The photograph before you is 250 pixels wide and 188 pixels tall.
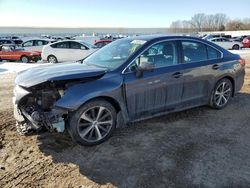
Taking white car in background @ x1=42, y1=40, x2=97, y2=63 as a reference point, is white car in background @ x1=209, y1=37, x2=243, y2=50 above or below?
above

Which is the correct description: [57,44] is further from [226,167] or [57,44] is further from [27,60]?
[226,167]

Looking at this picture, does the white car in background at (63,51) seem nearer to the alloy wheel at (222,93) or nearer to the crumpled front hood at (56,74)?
the alloy wheel at (222,93)

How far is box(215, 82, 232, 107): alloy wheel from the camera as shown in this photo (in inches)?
247

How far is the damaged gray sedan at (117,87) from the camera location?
4.30 metres

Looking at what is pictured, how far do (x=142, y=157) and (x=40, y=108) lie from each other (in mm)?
1655

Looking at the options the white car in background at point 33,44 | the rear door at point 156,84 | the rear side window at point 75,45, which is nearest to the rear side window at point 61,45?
the rear side window at point 75,45

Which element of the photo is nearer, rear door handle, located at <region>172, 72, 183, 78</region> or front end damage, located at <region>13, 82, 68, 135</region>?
front end damage, located at <region>13, 82, 68, 135</region>

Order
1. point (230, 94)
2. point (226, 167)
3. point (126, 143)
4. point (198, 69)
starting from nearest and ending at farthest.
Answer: point (226, 167) < point (126, 143) < point (198, 69) < point (230, 94)

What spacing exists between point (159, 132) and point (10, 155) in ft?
7.90

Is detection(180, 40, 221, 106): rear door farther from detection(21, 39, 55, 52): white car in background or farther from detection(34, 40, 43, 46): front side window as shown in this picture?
detection(34, 40, 43, 46): front side window

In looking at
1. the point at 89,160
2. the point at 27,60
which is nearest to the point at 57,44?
the point at 27,60

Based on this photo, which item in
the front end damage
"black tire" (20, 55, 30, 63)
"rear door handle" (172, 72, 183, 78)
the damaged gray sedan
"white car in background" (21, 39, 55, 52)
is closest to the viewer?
the front end damage

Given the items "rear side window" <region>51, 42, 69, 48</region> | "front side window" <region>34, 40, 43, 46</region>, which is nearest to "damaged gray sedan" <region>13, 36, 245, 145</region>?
"rear side window" <region>51, 42, 69, 48</region>

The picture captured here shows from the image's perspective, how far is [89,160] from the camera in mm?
4102
